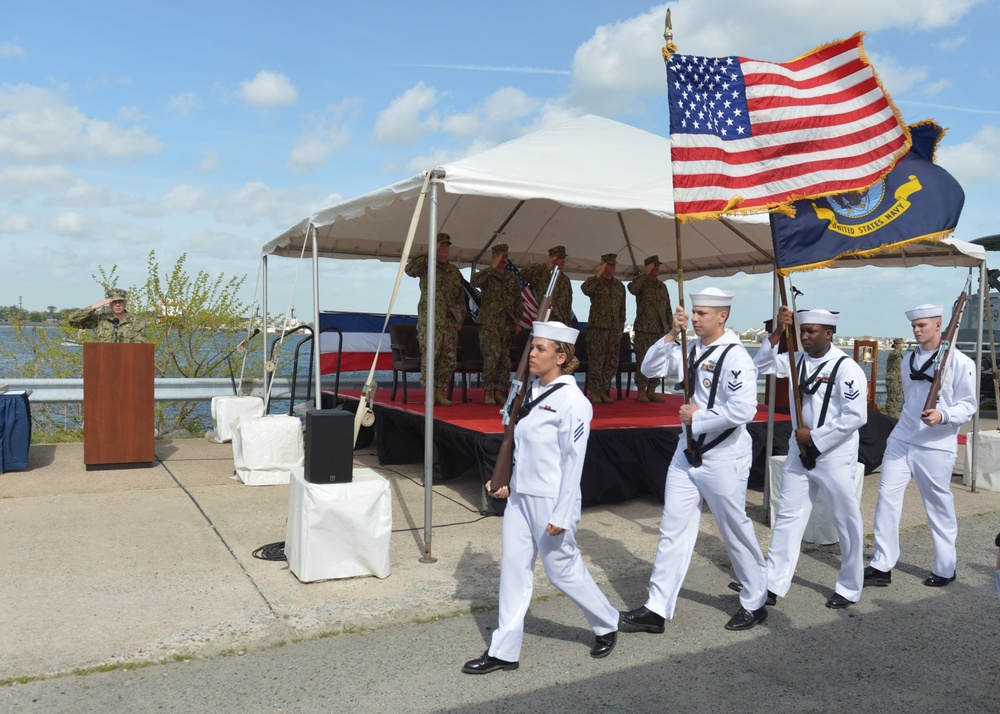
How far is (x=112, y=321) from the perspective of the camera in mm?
8820

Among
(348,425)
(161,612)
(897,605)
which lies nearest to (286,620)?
(161,612)

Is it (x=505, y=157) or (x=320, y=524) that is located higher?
(x=505, y=157)

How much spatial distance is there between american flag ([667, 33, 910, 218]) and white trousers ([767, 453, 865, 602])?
168 centimetres

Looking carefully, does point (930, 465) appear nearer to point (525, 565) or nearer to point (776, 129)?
point (776, 129)

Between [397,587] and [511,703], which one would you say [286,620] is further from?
[511,703]

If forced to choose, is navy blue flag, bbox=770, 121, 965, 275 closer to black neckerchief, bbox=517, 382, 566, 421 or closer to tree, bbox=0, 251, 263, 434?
black neckerchief, bbox=517, 382, 566, 421

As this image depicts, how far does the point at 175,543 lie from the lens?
17.9 feet

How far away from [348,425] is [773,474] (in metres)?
3.56

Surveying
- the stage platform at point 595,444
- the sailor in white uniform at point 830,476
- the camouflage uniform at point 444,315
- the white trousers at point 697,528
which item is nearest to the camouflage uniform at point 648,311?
the stage platform at point 595,444

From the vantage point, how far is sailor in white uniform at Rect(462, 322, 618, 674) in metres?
3.56

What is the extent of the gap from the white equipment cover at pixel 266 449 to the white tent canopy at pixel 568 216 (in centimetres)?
191

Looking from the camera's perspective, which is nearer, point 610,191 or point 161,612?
point 161,612

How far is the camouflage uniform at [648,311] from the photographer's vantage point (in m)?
11.5

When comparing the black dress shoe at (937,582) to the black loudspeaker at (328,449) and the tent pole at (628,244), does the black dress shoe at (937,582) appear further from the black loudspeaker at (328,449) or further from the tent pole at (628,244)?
the tent pole at (628,244)
